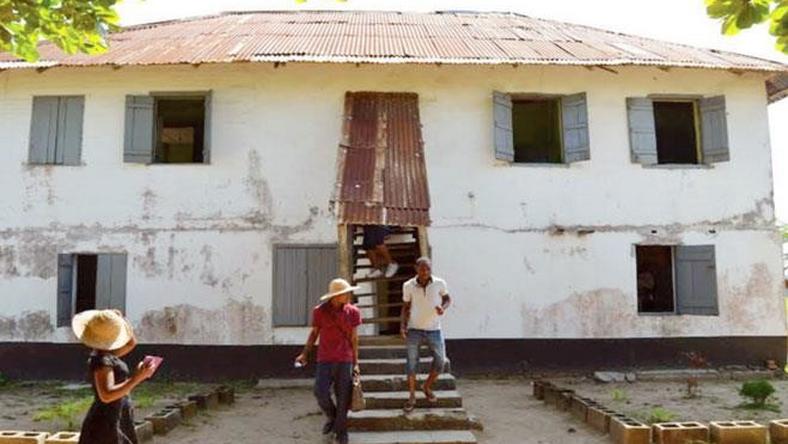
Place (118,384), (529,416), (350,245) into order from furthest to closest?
(350,245), (529,416), (118,384)

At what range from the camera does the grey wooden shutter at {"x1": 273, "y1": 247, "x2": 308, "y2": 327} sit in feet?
35.7

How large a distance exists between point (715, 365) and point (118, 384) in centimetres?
1039

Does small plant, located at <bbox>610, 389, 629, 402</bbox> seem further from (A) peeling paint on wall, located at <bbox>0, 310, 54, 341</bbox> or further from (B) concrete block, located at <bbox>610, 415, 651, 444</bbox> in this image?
(A) peeling paint on wall, located at <bbox>0, 310, 54, 341</bbox>

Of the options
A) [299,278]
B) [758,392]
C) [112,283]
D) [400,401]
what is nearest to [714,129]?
[758,392]

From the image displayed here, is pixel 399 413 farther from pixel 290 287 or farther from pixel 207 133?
pixel 207 133

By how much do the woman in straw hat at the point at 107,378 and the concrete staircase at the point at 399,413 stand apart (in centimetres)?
304

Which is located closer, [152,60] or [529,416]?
[529,416]

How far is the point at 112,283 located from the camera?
36.1 ft

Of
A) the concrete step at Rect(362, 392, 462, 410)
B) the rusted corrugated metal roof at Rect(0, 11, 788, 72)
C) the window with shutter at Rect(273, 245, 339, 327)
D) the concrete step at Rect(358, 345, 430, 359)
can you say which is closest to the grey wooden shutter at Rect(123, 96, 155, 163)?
the rusted corrugated metal roof at Rect(0, 11, 788, 72)

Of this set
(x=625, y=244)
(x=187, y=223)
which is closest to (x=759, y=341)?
(x=625, y=244)

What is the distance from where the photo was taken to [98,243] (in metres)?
11.1

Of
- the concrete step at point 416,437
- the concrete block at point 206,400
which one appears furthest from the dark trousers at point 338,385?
the concrete block at point 206,400

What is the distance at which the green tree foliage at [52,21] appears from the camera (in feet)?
15.6

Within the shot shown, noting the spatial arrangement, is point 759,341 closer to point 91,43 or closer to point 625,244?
point 625,244
